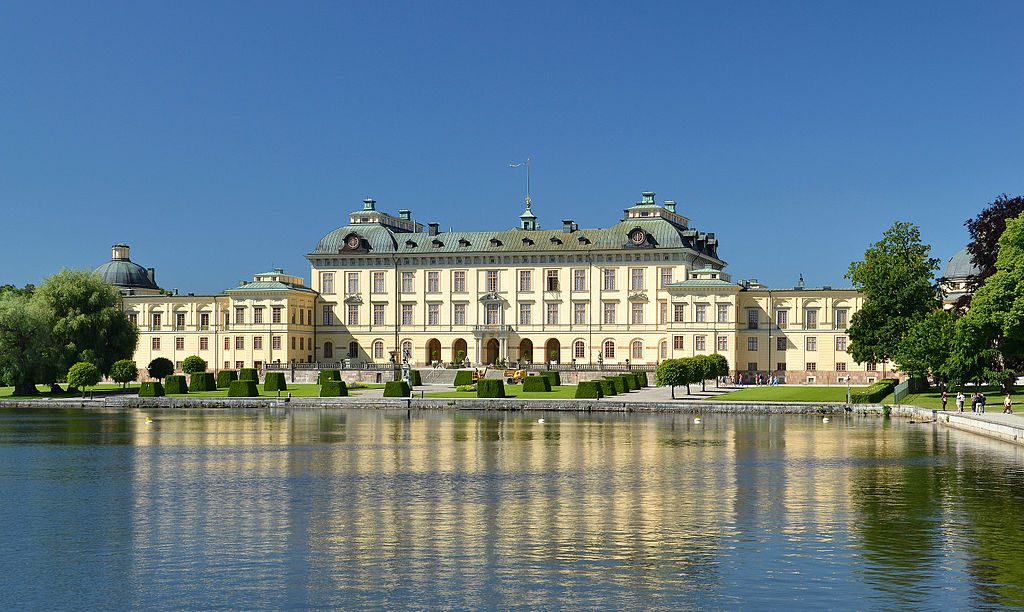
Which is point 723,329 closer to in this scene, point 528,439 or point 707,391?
point 707,391

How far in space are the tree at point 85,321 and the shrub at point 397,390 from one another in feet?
74.1

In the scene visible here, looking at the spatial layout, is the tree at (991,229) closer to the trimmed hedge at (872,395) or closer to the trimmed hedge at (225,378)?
the trimmed hedge at (872,395)

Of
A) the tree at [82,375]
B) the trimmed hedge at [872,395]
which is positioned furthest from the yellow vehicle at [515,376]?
the tree at [82,375]

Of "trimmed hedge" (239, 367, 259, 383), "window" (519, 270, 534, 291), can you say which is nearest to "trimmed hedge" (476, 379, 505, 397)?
"trimmed hedge" (239, 367, 259, 383)

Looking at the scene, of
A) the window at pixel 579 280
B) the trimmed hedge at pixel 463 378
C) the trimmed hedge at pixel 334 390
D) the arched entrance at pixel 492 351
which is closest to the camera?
the trimmed hedge at pixel 334 390

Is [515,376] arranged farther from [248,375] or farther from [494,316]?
[248,375]

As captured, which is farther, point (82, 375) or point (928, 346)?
point (82, 375)

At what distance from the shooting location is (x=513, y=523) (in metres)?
27.6

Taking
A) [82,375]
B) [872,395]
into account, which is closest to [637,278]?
[872,395]

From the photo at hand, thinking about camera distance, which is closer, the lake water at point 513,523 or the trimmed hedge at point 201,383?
the lake water at point 513,523

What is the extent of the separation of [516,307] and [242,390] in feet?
106

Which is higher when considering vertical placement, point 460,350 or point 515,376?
point 460,350

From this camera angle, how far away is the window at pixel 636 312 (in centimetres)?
10431

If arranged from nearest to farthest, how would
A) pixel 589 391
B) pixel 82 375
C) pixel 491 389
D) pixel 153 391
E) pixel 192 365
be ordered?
pixel 589 391
pixel 491 389
pixel 82 375
pixel 153 391
pixel 192 365
